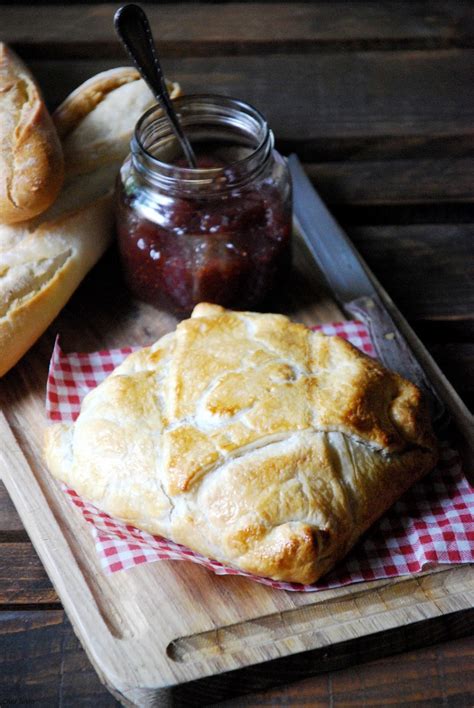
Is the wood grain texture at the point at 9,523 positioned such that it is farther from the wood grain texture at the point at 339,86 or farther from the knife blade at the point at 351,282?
the wood grain texture at the point at 339,86

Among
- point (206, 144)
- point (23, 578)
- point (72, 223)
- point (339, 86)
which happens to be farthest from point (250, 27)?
point (23, 578)

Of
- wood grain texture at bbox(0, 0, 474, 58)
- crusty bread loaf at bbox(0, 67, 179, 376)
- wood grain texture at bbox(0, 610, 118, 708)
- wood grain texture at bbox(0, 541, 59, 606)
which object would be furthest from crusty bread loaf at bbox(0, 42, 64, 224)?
wood grain texture at bbox(0, 0, 474, 58)

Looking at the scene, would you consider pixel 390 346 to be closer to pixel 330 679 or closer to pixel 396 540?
pixel 396 540

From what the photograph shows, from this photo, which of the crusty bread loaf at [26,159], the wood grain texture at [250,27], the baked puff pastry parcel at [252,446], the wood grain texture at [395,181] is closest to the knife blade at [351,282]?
the baked puff pastry parcel at [252,446]

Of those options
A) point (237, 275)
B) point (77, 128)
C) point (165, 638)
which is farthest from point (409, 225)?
point (165, 638)

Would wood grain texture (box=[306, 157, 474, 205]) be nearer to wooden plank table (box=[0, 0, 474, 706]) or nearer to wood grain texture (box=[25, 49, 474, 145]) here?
wooden plank table (box=[0, 0, 474, 706])
